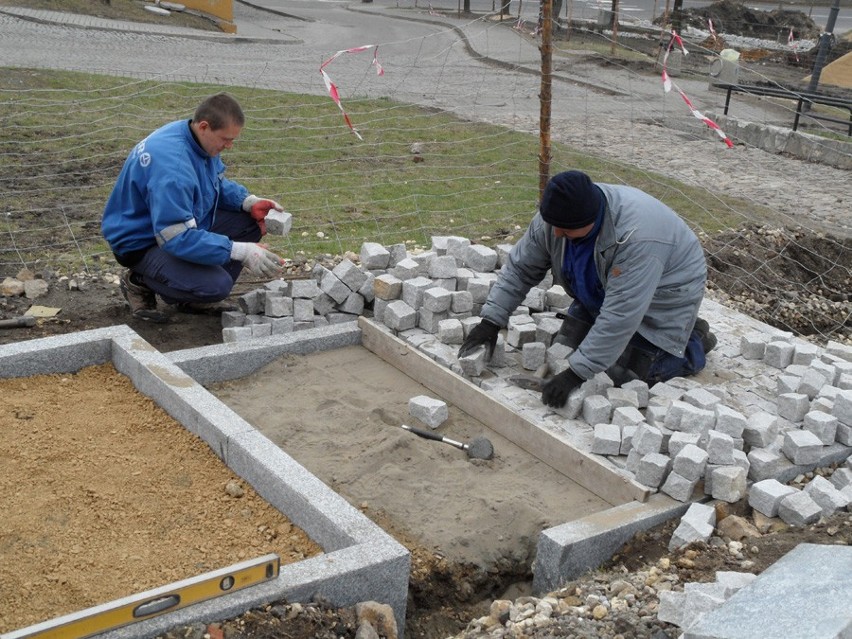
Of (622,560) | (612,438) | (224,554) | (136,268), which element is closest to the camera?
(224,554)

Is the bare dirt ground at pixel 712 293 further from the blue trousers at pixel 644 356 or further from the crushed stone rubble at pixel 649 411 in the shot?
the blue trousers at pixel 644 356

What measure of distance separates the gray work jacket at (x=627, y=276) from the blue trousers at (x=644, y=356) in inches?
4.7

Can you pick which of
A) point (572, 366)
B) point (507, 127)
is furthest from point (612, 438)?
point (507, 127)

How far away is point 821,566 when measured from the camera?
3.10 m

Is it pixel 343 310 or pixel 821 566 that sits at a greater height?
pixel 821 566

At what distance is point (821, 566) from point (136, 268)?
4344mm

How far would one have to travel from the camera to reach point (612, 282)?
5031 mm

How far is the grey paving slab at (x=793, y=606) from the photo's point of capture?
261cm

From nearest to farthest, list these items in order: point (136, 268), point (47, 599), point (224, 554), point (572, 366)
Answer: point (47, 599)
point (224, 554)
point (572, 366)
point (136, 268)

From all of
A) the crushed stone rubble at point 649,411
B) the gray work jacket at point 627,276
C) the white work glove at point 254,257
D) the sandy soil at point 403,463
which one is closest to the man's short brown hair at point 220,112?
the white work glove at point 254,257

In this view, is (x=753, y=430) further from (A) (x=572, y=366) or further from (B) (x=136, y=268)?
(B) (x=136, y=268)

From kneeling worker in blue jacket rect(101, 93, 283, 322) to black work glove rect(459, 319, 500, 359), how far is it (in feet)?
4.17

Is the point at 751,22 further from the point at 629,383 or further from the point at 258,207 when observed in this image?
the point at 629,383

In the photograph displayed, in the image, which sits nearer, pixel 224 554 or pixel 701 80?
pixel 224 554
